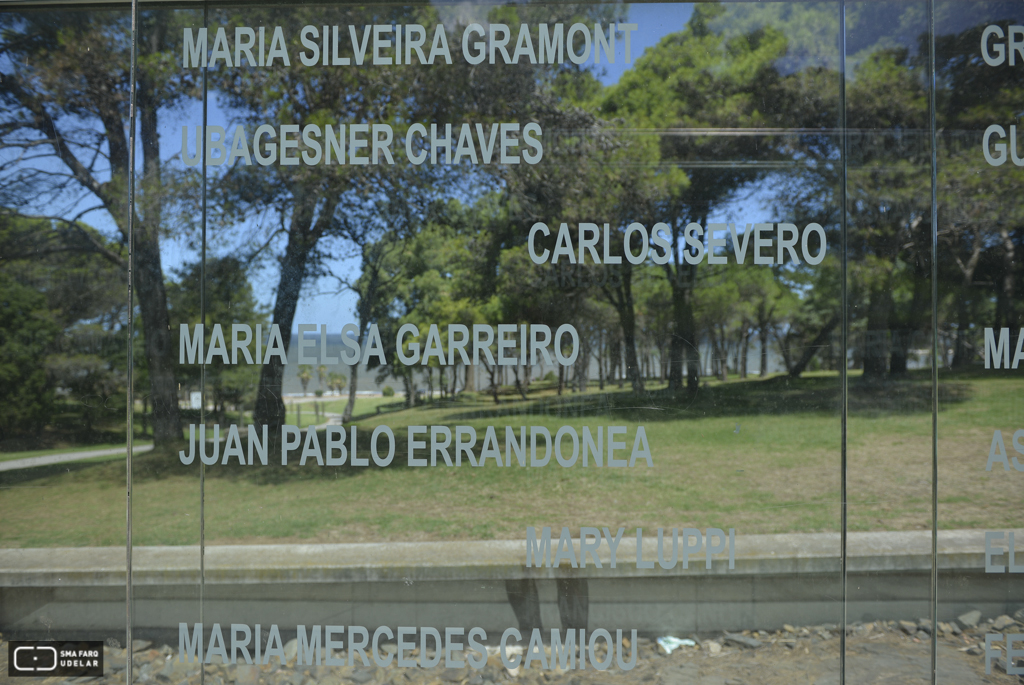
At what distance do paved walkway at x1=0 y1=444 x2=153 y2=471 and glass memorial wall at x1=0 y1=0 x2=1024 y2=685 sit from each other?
3 cm

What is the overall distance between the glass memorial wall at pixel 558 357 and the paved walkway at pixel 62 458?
0.09 feet

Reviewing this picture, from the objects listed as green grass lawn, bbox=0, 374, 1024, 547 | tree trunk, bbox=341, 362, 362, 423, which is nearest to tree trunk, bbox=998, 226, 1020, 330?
green grass lawn, bbox=0, 374, 1024, 547

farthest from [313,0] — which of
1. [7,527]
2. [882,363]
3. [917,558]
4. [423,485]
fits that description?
[917,558]

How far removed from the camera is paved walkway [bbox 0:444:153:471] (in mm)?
2734

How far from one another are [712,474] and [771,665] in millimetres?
868

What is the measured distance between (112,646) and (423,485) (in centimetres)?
163

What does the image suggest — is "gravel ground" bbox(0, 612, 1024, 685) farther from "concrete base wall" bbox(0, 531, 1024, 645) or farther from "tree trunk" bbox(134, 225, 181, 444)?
"tree trunk" bbox(134, 225, 181, 444)

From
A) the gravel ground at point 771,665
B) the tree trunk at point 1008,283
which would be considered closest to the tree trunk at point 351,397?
the gravel ground at point 771,665

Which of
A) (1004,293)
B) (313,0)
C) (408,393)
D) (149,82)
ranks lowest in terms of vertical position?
(408,393)

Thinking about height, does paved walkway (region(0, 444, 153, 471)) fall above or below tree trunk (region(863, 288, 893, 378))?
below

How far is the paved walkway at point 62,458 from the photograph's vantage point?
273 cm

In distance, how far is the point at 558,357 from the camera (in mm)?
2629

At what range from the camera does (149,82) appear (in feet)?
9.07

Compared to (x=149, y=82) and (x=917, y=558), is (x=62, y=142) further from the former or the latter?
(x=917, y=558)
